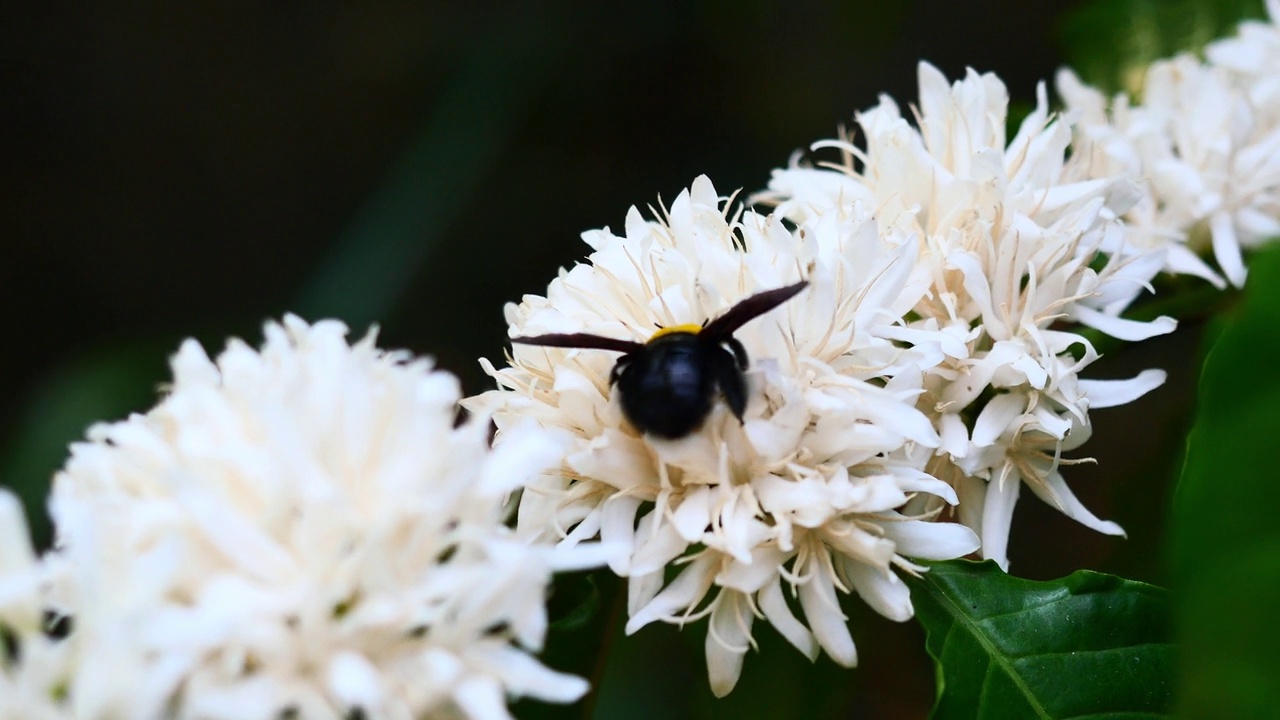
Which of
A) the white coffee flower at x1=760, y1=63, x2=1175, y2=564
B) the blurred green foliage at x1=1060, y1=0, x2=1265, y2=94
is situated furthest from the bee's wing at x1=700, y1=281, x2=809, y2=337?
the blurred green foliage at x1=1060, y1=0, x2=1265, y2=94

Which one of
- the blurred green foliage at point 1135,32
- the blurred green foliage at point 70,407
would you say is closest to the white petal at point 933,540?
the blurred green foliage at point 1135,32

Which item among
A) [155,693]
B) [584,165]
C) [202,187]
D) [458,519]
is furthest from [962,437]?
[202,187]

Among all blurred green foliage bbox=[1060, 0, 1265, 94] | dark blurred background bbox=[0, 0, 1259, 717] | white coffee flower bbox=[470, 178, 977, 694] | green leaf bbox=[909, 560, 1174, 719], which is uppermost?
dark blurred background bbox=[0, 0, 1259, 717]

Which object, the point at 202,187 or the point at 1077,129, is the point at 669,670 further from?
the point at 202,187

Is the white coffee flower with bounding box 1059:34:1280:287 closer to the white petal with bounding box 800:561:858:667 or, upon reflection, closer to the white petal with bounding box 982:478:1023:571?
the white petal with bounding box 982:478:1023:571

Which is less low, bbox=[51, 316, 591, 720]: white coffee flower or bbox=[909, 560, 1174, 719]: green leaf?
bbox=[51, 316, 591, 720]: white coffee flower

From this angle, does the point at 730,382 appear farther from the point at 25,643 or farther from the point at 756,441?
the point at 25,643
